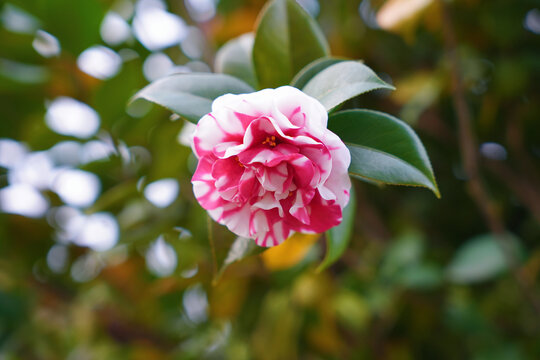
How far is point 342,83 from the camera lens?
362mm

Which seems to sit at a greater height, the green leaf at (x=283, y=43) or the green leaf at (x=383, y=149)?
the green leaf at (x=283, y=43)

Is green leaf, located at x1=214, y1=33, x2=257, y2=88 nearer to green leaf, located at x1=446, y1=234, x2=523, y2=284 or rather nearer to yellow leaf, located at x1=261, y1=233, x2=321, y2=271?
yellow leaf, located at x1=261, y1=233, x2=321, y2=271

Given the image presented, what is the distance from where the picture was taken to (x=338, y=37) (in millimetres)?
1080

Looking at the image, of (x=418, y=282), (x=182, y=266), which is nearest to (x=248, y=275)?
(x=182, y=266)

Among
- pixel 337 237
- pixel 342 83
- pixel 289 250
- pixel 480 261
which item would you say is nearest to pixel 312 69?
pixel 342 83

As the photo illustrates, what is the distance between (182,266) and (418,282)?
1.54 feet

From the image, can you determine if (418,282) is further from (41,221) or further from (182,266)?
(41,221)

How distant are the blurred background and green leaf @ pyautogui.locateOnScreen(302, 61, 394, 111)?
28cm

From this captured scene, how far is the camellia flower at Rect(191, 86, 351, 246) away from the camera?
0.33m

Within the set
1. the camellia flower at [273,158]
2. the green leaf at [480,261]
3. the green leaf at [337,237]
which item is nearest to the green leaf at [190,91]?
the camellia flower at [273,158]

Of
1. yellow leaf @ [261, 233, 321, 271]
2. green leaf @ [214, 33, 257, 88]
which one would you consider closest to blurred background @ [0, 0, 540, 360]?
yellow leaf @ [261, 233, 321, 271]

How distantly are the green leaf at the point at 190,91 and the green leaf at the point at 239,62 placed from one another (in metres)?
0.09

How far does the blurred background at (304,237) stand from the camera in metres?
0.82

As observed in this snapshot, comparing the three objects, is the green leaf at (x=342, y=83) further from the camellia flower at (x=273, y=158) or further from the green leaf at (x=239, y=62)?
the green leaf at (x=239, y=62)
